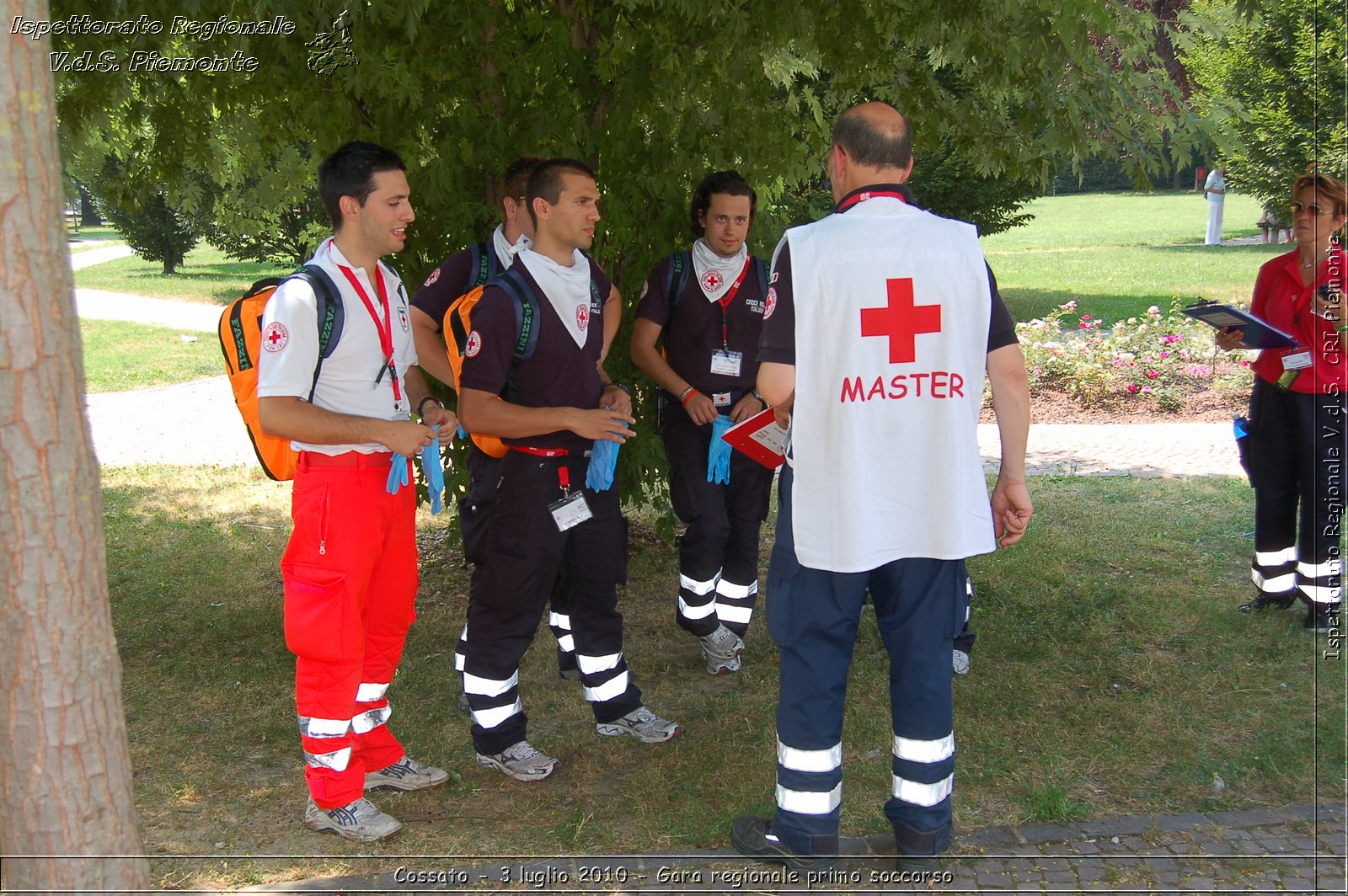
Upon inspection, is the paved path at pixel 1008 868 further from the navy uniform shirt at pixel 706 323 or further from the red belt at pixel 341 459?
the navy uniform shirt at pixel 706 323

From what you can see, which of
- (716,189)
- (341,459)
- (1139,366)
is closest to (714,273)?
(716,189)

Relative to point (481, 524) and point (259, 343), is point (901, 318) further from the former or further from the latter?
point (259, 343)

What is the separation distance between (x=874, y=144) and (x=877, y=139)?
0.02m

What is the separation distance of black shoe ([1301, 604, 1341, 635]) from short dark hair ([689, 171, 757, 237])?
353cm

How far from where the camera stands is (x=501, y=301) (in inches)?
165

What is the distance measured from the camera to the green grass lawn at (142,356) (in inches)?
616

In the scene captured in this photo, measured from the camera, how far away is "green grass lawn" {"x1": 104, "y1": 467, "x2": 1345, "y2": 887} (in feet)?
13.7

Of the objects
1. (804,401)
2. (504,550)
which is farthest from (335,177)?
(804,401)

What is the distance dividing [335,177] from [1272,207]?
27.0 meters

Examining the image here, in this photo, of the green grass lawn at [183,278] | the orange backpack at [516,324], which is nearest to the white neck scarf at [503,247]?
the orange backpack at [516,324]

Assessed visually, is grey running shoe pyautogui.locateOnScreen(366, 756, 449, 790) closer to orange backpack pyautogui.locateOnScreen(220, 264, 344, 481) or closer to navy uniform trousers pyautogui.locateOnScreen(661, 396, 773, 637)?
orange backpack pyautogui.locateOnScreen(220, 264, 344, 481)

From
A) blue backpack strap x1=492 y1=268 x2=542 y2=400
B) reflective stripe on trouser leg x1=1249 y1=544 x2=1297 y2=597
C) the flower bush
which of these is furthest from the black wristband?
the flower bush

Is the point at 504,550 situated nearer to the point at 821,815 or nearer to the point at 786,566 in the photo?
the point at 786,566

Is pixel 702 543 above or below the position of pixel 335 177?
below
